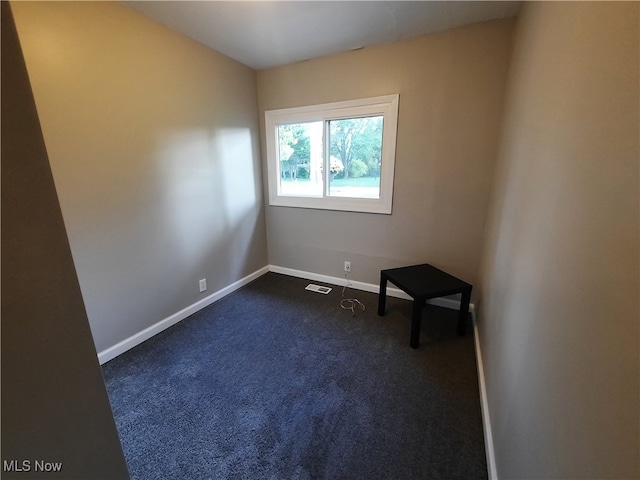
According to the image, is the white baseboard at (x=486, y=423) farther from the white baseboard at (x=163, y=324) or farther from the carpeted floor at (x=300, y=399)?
the white baseboard at (x=163, y=324)

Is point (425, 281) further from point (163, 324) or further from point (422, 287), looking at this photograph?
point (163, 324)

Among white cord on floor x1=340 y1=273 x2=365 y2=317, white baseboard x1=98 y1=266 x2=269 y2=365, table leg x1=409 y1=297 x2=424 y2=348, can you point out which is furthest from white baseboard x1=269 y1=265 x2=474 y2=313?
table leg x1=409 y1=297 x2=424 y2=348

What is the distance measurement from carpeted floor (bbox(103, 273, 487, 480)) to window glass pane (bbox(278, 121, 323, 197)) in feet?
4.92

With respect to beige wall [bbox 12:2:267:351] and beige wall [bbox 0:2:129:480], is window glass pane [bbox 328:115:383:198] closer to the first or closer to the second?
beige wall [bbox 12:2:267:351]

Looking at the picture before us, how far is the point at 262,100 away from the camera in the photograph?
301cm

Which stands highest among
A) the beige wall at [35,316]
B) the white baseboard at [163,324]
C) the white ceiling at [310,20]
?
the white ceiling at [310,20]

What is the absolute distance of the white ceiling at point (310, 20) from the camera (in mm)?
1825

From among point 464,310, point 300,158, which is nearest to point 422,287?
point 464,310

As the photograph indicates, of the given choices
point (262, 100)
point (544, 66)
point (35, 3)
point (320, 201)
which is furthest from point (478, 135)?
point (35, 3)

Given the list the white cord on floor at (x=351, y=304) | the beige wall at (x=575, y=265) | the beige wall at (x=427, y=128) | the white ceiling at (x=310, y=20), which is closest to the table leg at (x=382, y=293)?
the white cord on floor at (x=351, y=304)

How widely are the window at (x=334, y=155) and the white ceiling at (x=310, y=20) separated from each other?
0.52 meters

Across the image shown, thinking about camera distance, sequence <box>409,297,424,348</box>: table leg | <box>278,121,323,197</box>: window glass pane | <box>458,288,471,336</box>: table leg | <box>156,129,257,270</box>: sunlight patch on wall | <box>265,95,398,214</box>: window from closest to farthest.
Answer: <box>409,297,424,348</box>: table leg
<box>458,288,471,336</box>: table leg
<box>156,129,257,270</box>: sunlight patch on wall
<box>265,95,398,214</box>: window
<box>278,121,323,197</box>: window glass pane

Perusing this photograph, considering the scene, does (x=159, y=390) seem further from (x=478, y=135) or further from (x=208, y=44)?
(x=478, y=135)

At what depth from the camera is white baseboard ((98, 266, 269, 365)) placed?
6.40 feet
